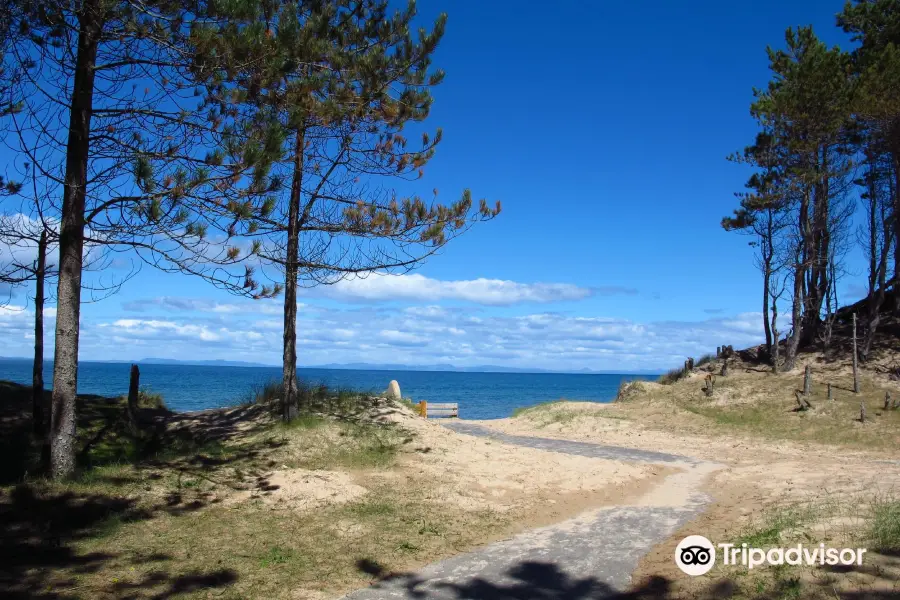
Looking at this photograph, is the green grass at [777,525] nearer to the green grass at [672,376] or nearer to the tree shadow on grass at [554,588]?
the tree shadow on grass at [554,588]

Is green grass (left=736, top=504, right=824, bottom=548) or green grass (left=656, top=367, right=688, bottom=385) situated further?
green grass (left=656, top=367, right=688, bottom=385)

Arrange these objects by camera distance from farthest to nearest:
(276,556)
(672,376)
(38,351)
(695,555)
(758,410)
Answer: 1. (672,376)
2. (758,410)
3. (38,351)
4. (276,556)
5. (695,555)

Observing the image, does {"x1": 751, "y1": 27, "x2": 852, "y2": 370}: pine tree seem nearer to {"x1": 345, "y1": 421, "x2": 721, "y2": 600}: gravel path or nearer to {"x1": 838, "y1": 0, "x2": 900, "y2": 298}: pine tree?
{"x1": 838, "y1": 0, "x2": 900, "y2": 298}: pine tree

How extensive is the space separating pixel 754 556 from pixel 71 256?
9.59m

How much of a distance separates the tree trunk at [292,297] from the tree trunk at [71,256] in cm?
452

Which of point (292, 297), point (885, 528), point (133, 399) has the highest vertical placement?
point (292, 297)

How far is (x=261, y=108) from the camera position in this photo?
10.3 metres

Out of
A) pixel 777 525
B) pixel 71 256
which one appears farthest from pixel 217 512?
pixel 777 525

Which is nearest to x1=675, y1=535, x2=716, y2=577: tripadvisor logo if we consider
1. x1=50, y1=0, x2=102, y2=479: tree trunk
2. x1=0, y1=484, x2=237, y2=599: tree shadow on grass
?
x1=0, y1=484, x2=237, y2=599: tree shadow on grass

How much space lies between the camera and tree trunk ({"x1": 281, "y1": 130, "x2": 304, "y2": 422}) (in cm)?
1348

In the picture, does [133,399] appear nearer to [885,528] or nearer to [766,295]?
[885,528]

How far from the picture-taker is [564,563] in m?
7.23

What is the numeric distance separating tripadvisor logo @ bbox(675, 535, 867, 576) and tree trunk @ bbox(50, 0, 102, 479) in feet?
27.4

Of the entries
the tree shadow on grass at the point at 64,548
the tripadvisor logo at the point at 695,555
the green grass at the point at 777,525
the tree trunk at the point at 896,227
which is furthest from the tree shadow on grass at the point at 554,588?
the tree trunk at the point at 896,227
